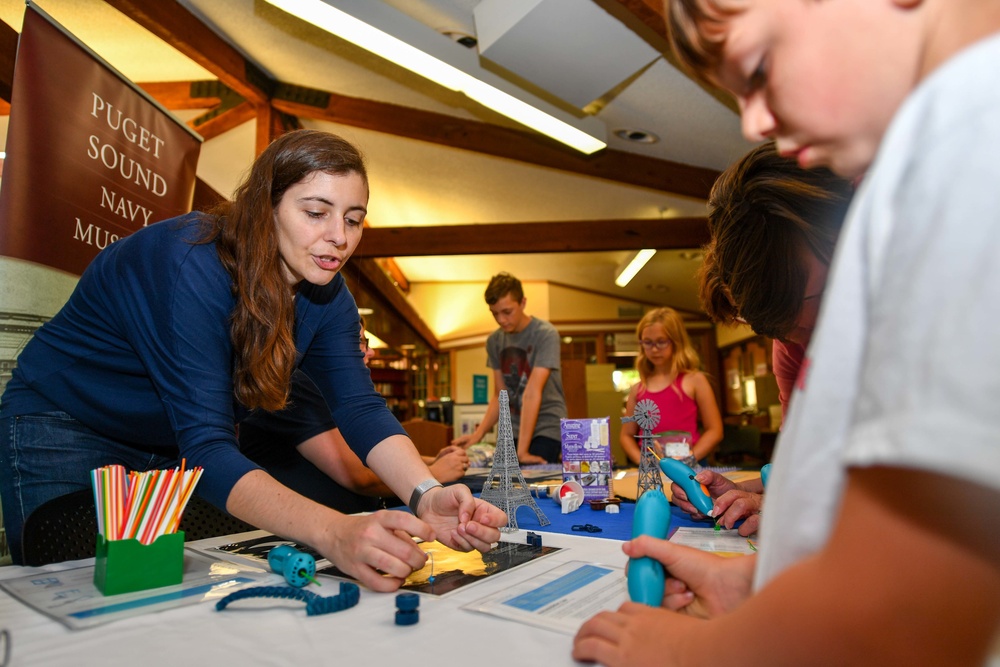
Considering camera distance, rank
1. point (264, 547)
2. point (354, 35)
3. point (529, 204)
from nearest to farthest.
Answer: point (264, 547), point (354, 35), point (529, 204)

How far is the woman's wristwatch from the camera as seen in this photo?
1.13m

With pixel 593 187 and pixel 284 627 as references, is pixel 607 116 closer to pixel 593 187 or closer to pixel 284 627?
pixel 593 187

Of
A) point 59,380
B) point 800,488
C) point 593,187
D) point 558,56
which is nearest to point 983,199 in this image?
point 800,488

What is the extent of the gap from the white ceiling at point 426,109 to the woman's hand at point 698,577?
233 centimetres

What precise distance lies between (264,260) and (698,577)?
87cm

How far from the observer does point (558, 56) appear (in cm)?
298

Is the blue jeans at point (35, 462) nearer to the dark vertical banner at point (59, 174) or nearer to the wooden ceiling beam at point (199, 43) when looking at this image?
the dark vertical banner at point (59, 174)

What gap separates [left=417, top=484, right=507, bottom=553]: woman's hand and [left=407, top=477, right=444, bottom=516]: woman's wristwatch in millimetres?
55

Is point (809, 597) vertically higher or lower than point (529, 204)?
lower

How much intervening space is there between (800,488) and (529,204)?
5.64 metres

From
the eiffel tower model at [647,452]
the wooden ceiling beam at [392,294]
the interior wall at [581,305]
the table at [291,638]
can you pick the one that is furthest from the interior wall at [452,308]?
the table at [291,638]

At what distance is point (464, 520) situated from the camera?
971 mm

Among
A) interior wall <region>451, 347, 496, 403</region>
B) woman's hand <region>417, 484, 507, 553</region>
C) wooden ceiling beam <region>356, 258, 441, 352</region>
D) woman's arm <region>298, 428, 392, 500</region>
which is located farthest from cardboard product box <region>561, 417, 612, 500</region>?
interior wall <region>451, 347, 496, 403</region>

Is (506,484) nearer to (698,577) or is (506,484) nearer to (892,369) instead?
(698,577)
